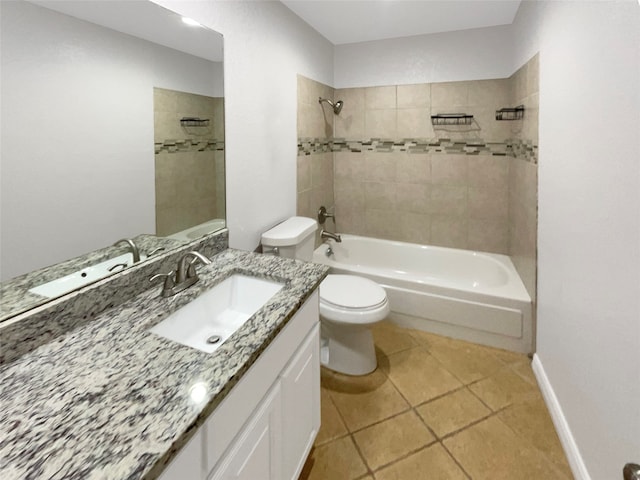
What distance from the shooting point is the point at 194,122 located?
5.05 feet

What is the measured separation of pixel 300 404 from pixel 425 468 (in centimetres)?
69

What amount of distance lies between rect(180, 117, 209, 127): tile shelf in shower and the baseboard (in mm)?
2194

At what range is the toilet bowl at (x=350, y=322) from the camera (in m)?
1.91

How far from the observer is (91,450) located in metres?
0.58

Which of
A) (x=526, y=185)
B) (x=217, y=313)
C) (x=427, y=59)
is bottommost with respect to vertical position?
(x=217, y=313)

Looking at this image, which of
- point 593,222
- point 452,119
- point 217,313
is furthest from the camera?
point 452,119

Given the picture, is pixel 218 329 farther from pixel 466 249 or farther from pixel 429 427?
pixel 466 249

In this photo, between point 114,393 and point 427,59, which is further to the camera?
point 427,59

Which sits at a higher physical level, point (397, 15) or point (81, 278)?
point (397, 15)

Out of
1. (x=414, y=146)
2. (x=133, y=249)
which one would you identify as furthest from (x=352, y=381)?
(x=414, y=146)

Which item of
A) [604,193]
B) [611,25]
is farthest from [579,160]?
[611,25]

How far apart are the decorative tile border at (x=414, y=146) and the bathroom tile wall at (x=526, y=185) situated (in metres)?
0.15

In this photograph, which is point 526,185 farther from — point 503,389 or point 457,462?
point 457,462

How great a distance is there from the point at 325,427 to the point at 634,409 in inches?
48.2
